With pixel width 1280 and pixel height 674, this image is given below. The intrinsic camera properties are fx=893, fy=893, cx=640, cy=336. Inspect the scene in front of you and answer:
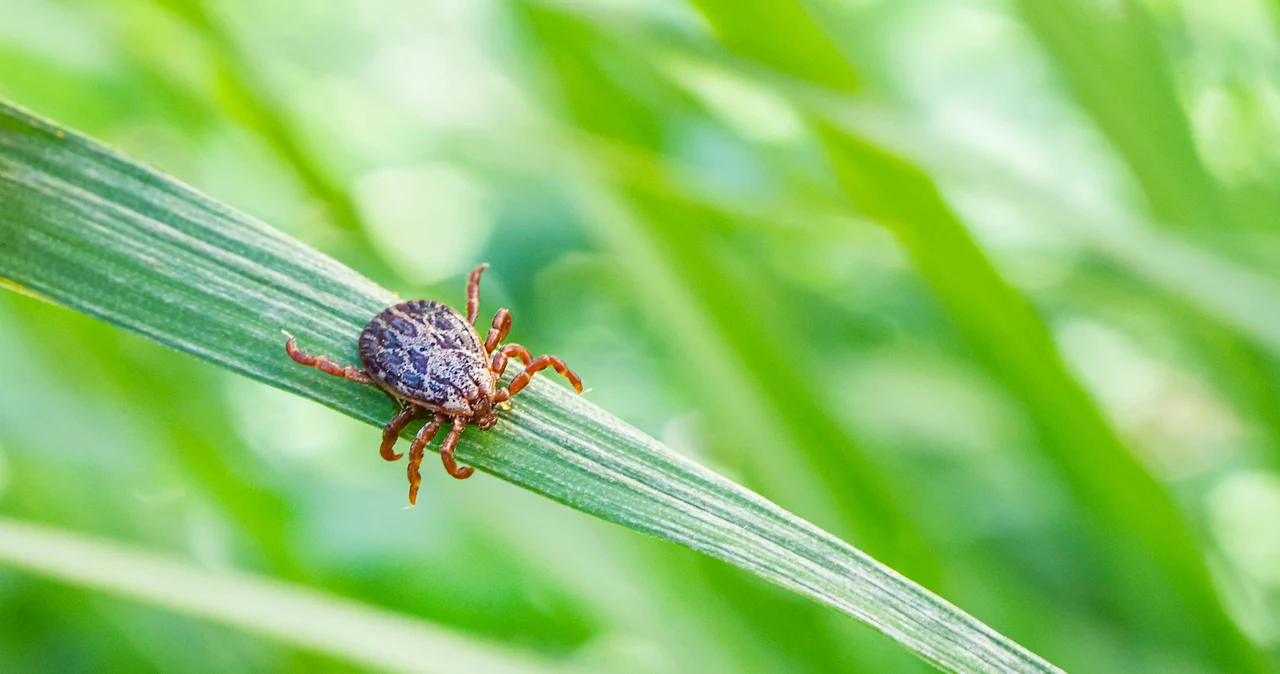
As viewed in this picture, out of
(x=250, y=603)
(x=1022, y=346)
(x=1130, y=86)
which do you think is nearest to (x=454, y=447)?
(x=250, y=603)

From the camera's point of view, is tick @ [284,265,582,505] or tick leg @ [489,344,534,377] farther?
tick leg @ [489,344,534,377]

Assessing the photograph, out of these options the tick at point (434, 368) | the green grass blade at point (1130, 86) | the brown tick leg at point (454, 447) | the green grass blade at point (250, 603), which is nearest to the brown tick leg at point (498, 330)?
the tick at point (434, 368)

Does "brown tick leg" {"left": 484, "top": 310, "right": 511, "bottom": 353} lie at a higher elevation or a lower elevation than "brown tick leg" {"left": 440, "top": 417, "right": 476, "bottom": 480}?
higher

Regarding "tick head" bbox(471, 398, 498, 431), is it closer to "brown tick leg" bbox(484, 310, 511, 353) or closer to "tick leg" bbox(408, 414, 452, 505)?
"tick leg" bbox(408, 414, 452, 505)

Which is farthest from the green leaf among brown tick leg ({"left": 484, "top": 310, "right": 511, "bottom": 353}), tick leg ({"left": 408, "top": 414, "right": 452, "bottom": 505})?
brown tick leg ({"left": 484, "top": 310, "right": 511, "bottom": 353})

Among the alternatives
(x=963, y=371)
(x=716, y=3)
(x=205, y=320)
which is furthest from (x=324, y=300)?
(x=963, y=371)

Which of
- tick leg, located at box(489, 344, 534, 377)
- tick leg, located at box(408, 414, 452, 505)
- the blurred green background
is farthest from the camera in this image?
the blurred green background

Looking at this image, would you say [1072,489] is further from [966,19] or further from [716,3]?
[966,19]
